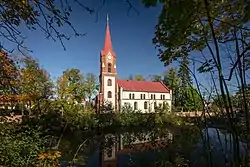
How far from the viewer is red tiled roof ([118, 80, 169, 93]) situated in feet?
153

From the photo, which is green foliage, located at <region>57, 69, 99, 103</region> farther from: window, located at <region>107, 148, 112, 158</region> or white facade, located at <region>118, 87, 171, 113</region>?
window, located at <region>107, 148, 112, 158</region>

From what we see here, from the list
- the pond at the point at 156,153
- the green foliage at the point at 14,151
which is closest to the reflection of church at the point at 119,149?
the pond at the point at 156,153

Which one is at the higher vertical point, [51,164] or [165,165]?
[51,164]

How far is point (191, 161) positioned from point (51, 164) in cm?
713

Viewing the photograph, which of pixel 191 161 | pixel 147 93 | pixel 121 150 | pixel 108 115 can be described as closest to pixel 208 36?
pixel 191 161

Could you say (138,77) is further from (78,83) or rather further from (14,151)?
(14,151)

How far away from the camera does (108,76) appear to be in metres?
44.8

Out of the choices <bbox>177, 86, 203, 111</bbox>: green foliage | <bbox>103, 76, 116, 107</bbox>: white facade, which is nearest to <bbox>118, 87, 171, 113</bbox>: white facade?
<bbox>103, 76, 116, 107</bbox>: white facade

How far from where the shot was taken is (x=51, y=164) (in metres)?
5.49

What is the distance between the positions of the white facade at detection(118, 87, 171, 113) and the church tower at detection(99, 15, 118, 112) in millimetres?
1359

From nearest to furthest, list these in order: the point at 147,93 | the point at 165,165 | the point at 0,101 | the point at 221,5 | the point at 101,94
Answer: the point at 221,5, the point at 0,101, the point at 165,165, the point at 101,94, the point at 147,93

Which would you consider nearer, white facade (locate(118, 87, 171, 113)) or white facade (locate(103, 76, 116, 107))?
white facade (locate(103, 76, 116, 107))

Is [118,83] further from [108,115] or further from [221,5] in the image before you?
[221,5]

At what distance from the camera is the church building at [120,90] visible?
44281 millimetres
